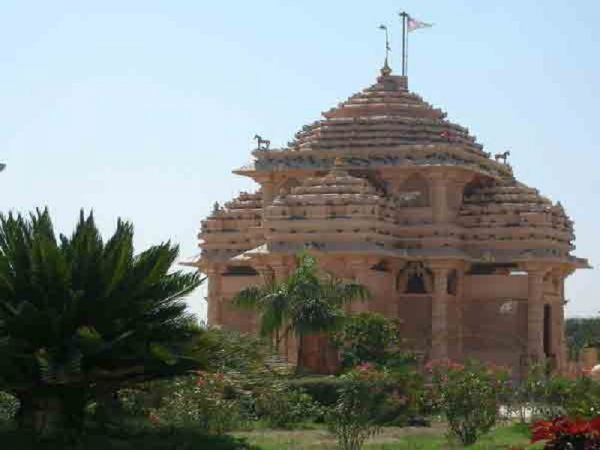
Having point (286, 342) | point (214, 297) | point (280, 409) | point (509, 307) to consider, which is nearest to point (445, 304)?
point (509, 307)

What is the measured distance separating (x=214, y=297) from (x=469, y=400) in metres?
24.0

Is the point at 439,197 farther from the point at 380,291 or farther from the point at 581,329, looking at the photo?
the point at 581,329

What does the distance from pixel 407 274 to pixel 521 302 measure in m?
3.56

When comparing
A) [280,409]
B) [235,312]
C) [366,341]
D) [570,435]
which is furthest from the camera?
[235,312]

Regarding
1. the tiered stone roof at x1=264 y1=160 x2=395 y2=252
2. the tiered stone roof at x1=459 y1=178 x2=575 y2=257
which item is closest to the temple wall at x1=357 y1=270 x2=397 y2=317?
the tiered stone roof at x1=264 y1=160 x2=395 y2=252

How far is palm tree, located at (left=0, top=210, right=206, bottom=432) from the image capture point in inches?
1021

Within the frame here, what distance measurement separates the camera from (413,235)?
5097 centimetres

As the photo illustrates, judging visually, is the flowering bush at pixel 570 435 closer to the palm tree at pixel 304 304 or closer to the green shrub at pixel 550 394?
the green shrub at pixel 550 394

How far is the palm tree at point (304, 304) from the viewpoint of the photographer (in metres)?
38.7

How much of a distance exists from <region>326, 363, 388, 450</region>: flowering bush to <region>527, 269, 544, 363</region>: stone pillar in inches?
698

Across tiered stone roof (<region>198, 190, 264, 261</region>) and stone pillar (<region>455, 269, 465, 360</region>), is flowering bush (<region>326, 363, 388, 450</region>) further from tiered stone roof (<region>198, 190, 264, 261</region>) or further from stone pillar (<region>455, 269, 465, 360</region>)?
tiered stone roof (<region>198, 190, 264, 261</region>)

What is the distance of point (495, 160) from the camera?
55.5 meters

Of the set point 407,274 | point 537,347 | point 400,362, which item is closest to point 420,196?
point 407,274

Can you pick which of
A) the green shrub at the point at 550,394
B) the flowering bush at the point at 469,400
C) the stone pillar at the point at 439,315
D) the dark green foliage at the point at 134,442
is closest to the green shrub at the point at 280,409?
the flowering bush at the point at 469,400
